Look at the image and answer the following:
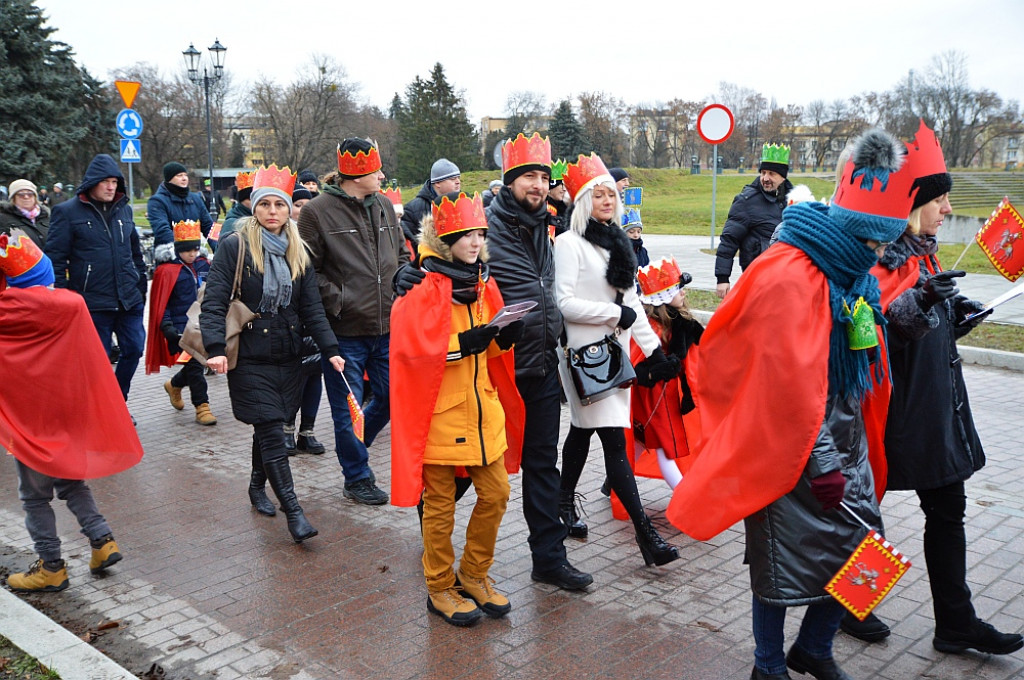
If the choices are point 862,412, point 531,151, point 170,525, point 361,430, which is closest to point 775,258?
point 862,412

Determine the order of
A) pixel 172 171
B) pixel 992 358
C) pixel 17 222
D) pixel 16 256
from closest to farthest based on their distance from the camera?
pixel 16 256 < pixel 17 222 < pixel 172 171 < pixel 992 358

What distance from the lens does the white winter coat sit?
4.95m

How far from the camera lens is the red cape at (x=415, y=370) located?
4195 mm

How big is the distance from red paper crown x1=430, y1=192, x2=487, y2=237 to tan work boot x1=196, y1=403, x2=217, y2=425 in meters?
4.78

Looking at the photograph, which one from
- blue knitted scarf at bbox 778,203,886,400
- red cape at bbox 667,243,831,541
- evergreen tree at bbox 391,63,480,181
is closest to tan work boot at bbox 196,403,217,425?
red cape at bbox 667,243,831,541

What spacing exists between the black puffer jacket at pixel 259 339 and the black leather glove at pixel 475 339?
1584 mm

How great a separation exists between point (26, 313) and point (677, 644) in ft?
11.6

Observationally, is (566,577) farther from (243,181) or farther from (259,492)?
(243,181)

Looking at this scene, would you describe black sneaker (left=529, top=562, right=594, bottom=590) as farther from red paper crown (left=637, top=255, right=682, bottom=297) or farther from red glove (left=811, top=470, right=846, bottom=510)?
red glove (left=811, top=470, right=846, bottom=510)

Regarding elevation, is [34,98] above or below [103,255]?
above

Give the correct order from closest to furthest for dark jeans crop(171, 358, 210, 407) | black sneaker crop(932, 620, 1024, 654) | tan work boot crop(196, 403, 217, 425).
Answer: black sneaker crop(932, 620, 1024, 654), tan work boot crop(196, 403, 217, 425), dark jeans crop(171, 358, 210, 407)

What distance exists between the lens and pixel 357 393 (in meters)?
6.43

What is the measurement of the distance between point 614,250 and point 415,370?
1.36 meters

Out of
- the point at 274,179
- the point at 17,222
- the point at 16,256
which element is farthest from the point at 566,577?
the point at 17,222
